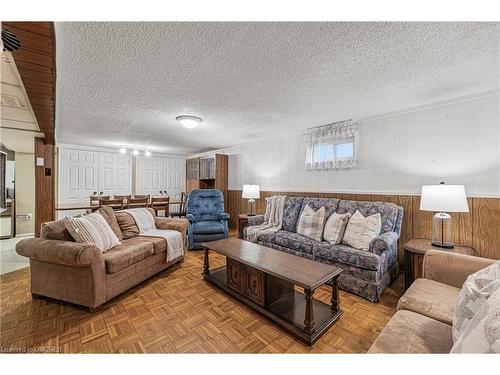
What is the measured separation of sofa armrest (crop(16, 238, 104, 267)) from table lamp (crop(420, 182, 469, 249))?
3.10 metres

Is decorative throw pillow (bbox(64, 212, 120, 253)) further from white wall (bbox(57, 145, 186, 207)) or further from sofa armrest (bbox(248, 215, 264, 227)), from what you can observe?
white wall (bbox(57, 145, 186, 207))

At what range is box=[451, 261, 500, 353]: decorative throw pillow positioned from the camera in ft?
1.96

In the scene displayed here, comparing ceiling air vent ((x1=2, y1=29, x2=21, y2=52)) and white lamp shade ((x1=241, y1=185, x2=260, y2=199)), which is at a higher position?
ceiling air vent ((x1=2, y1=29, x2=21, y2=52))

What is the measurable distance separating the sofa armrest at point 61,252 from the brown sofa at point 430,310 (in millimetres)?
2086

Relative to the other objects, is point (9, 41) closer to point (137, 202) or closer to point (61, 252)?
point (61, 252)

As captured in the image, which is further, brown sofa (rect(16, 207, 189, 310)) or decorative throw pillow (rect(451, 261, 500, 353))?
brown sofa (rect(16, 207, 189, 310))

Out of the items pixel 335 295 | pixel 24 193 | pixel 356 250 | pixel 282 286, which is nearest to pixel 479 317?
pixel 335 295

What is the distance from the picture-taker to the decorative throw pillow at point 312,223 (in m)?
2.75

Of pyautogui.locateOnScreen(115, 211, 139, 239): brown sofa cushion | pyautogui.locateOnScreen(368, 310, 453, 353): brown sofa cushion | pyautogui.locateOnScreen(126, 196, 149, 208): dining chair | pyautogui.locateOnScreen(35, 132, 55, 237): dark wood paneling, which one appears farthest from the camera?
pyautogui.locateOnScreen(126, 196, 149, 208): dining chair

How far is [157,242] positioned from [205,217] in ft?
4.62

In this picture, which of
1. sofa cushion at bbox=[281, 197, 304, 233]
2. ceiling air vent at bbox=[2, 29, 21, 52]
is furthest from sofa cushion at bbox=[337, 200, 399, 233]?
ceiling air vent at bbox=[2, 29, 21, 52]

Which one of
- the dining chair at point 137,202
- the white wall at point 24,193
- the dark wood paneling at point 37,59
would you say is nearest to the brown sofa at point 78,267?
the dark wood paneling at point 37,59

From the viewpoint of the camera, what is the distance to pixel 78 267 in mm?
1837
